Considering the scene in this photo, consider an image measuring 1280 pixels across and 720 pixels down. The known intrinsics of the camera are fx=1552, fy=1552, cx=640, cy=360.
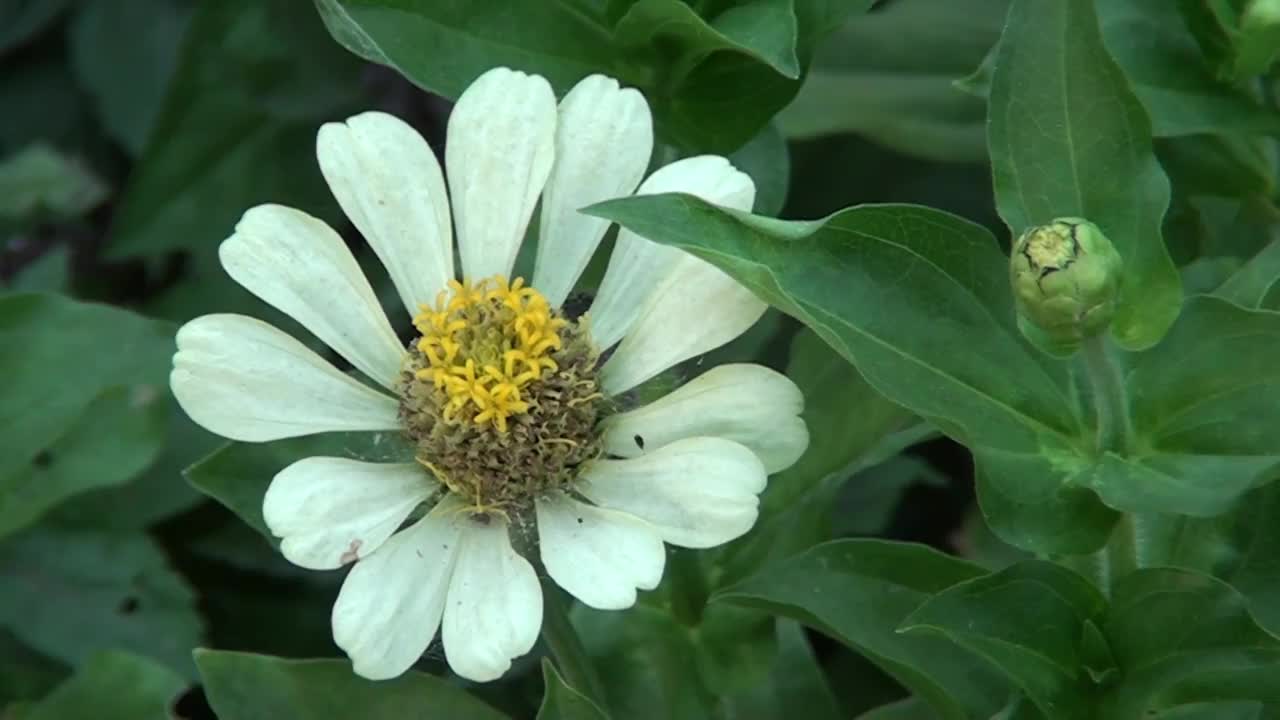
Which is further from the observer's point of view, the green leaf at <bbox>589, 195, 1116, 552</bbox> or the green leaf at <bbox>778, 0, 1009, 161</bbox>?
the green leaf at <bbox>778, 0, 1009, 161</bbox>

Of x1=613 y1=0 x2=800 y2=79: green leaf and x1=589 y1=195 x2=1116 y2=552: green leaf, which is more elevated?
x1=613 y1=0 x2=800 y2=79: green leaf

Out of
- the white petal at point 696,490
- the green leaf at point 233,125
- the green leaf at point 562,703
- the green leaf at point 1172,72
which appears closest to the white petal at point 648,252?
the white petal at point 696,490

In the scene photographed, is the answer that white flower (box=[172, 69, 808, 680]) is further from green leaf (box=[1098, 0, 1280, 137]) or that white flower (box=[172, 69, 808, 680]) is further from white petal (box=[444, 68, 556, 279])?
green leaf (box=[1098, 0, 1280, 137])

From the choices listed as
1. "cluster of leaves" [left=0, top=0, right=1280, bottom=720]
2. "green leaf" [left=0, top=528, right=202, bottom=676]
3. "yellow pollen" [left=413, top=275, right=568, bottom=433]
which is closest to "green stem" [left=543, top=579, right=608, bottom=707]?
"cluster of leaves" [left=0, top=0, right=1280, bottom=720]

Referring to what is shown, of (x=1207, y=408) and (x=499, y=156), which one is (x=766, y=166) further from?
(x=1207, y=408)

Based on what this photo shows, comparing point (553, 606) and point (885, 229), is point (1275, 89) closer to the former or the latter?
point (885, 229)

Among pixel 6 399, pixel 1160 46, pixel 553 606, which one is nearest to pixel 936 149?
pixel 1160 46
